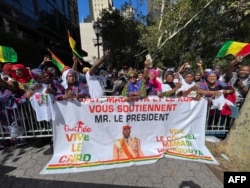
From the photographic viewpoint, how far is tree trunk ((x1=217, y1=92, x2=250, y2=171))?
4379 millimetres

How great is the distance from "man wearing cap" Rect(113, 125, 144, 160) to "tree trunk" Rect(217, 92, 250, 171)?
1809mm

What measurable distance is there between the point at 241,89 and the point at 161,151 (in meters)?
2.39

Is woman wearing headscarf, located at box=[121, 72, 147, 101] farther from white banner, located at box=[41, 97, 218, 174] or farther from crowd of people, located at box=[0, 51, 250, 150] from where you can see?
white banner, located at box=[41, 97, 218, 174]

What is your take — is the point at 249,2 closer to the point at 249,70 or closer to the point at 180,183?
the point at 249,70

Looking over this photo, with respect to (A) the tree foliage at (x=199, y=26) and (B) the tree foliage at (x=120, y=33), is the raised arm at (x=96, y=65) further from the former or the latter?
(B) the tree foliage at (x=120, y=33)

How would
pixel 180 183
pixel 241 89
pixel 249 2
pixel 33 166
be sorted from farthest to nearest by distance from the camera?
pixel 249 2 < pixel 241 89 < pixel 33 166 < pixel 180 183

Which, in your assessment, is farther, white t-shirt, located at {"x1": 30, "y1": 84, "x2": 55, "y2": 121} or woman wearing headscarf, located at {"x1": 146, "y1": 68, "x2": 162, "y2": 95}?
woman wearing headscarf, located at {"x1": 146, "y1": 68, "x2": 162, "y2": 95}

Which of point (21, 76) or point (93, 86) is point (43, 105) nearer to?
point (21, 76)

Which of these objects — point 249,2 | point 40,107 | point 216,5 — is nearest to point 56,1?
point 216,5

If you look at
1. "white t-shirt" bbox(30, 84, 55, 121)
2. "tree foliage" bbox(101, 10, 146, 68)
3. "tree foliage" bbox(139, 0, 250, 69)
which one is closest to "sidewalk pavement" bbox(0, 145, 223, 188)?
"white t-shirt" bbox(30, 84, 55, 121)

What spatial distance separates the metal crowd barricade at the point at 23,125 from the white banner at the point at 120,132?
68 centimetres

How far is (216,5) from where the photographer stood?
1698cm

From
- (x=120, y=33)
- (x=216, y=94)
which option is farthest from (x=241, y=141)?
(x=120, y=33)

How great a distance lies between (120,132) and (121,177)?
2.94 ft
